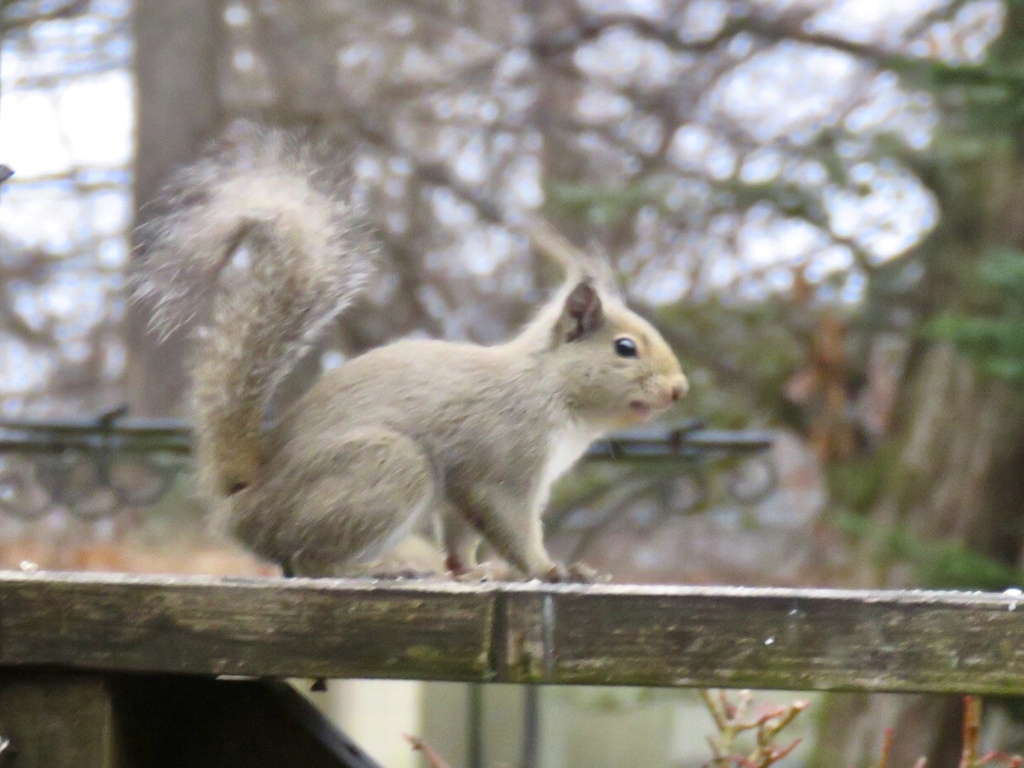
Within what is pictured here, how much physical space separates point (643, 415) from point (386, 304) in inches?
130

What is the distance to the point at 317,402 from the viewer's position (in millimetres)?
1699

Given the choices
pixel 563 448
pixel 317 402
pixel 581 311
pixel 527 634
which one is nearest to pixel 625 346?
pixel 581 311

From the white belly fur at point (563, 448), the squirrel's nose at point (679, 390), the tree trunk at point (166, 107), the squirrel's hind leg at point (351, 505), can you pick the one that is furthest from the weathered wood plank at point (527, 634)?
the tree trunk at point (166, 107)

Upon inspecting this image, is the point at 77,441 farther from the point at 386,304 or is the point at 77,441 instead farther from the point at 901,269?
the point at 901,269

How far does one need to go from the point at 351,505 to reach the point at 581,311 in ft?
1.81

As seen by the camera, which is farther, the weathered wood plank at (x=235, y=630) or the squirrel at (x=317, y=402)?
the squirrel at (x=317, y=402)

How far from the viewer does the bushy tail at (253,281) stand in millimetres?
1599

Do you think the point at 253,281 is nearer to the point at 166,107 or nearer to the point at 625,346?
the point at 625,346

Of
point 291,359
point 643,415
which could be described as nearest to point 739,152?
point 643,415

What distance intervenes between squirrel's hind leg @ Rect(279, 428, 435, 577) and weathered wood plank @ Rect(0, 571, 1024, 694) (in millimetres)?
506

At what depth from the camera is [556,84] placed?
543 cm

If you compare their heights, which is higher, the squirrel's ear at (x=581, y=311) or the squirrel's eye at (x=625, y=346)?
the squirrel's ear at (x=581, y=311)

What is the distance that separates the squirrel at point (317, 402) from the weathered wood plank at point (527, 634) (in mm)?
506

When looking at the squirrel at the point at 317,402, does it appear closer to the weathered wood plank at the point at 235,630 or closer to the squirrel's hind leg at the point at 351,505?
the squirrel's hind leg at the point at 351,505
